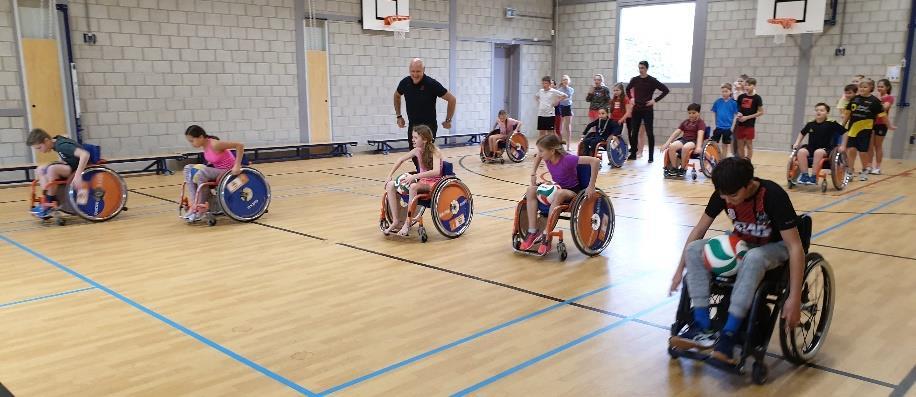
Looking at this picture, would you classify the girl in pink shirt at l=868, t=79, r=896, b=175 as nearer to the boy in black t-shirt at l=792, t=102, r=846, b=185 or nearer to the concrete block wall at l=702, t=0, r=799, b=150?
the boy in black t-shirt at l=792, t=102, r=846, b=185

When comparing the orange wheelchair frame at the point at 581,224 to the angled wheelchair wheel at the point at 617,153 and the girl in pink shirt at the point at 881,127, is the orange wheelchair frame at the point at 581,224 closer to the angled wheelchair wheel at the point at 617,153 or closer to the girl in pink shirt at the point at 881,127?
the angled wheelchair wheel at the point at 617,153

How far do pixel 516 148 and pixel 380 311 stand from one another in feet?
23.7

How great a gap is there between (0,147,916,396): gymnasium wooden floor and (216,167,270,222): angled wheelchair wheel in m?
0.18

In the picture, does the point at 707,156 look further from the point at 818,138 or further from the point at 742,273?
the point at 742,273

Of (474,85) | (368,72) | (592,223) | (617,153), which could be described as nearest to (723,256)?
(592,223)

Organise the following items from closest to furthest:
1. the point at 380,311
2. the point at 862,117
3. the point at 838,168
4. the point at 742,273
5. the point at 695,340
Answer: the point at 742,273 → the point at 695,340 → the point at 380,311 → the point at 838,168 → the point at 862,117

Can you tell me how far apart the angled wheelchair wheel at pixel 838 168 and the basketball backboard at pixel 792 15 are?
16.4ft

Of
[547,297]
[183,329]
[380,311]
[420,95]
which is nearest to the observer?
[183,329]

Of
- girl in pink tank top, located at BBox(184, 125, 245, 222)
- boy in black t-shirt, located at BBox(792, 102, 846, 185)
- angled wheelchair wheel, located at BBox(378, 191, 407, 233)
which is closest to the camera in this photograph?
angled wheelchair wheel, located at BBox(378, 191, 407, 233)

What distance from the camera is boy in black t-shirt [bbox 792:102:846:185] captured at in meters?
7.33

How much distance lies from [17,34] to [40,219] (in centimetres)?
377

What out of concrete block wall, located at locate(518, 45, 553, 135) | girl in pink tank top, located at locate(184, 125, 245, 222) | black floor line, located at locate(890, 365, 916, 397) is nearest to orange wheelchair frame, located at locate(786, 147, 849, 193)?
black floor line, located at locate(890, 365, 916, 397)

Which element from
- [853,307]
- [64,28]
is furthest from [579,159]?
[64,28]

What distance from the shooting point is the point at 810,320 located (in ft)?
9.87
